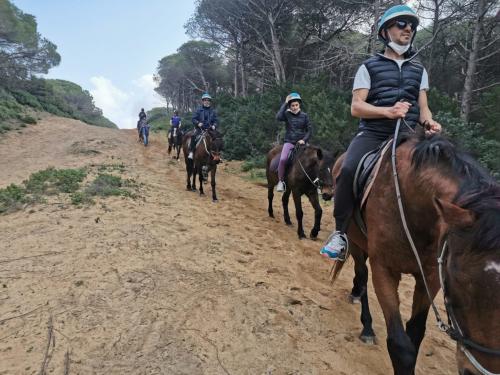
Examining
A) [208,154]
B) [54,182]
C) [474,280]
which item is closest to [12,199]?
[54,182]

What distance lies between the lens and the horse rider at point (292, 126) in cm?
739

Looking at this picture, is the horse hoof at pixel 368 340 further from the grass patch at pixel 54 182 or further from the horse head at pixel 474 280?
the grass patch at pixel 54 182

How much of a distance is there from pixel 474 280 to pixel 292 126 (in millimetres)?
6268

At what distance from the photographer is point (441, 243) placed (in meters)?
1.70

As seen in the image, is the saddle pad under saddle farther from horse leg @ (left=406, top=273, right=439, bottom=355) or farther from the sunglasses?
the sunglasses

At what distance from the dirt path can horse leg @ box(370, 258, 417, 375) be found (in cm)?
68

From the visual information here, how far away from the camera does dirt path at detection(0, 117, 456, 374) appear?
2.75 m

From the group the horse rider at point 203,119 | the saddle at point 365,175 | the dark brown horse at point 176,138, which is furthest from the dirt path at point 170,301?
the dark brown horse at point 176,138

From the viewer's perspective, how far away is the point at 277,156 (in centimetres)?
804

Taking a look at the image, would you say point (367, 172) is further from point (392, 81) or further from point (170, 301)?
point (170, 301)

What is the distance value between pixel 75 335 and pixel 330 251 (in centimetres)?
230

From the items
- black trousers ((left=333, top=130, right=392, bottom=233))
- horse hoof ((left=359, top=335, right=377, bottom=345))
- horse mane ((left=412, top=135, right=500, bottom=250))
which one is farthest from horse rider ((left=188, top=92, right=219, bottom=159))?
horse mane ((left=412, top=135, right=500, bottom=250))

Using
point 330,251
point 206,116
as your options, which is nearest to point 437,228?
point 330,251

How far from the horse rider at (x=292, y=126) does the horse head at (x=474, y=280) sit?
5.79 m
